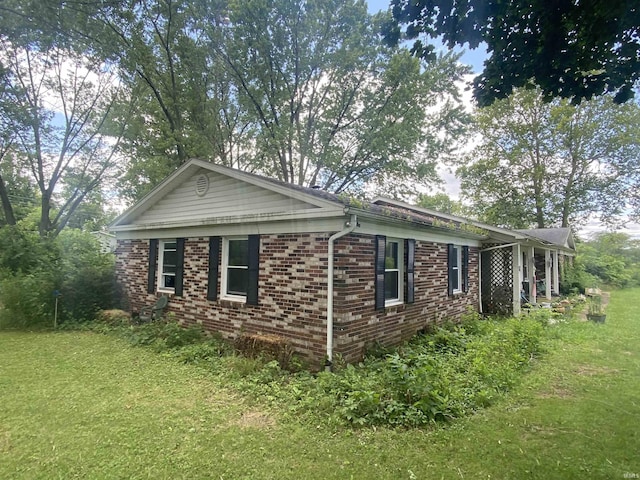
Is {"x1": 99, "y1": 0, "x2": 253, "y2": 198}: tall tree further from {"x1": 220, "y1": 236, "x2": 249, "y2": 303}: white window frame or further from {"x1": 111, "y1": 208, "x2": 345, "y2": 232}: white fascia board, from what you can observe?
{"x1": 220, "y1": 236, "x2": 249, "y2": 303}: white window frame

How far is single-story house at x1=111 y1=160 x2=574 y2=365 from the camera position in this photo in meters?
6.01

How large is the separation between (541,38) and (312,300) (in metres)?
4.97

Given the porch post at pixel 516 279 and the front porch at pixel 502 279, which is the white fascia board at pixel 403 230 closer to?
the porch post at pixel 516 279

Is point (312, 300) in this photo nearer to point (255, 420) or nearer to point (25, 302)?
point (255, 420)

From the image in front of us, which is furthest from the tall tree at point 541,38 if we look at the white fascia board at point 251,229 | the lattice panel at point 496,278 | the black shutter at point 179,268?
the lattice panel at point 496,278

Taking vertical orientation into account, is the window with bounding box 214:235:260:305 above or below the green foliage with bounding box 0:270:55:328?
above

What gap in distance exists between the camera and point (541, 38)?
4211 mm

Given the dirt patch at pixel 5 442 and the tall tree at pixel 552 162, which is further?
the tall tree at pixel 552 162

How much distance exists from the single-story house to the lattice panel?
633mm

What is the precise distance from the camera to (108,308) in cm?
1052

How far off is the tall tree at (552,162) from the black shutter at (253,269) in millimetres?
25312

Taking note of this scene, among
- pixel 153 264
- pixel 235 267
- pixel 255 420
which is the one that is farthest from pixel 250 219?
pixel 153 264

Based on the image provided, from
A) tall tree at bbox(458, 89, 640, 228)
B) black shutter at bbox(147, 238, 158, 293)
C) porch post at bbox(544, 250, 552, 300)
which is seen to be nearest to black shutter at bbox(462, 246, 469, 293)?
porch post at bbox(544, 250, 552, 300)

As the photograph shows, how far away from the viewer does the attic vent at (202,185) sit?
27.9ft
